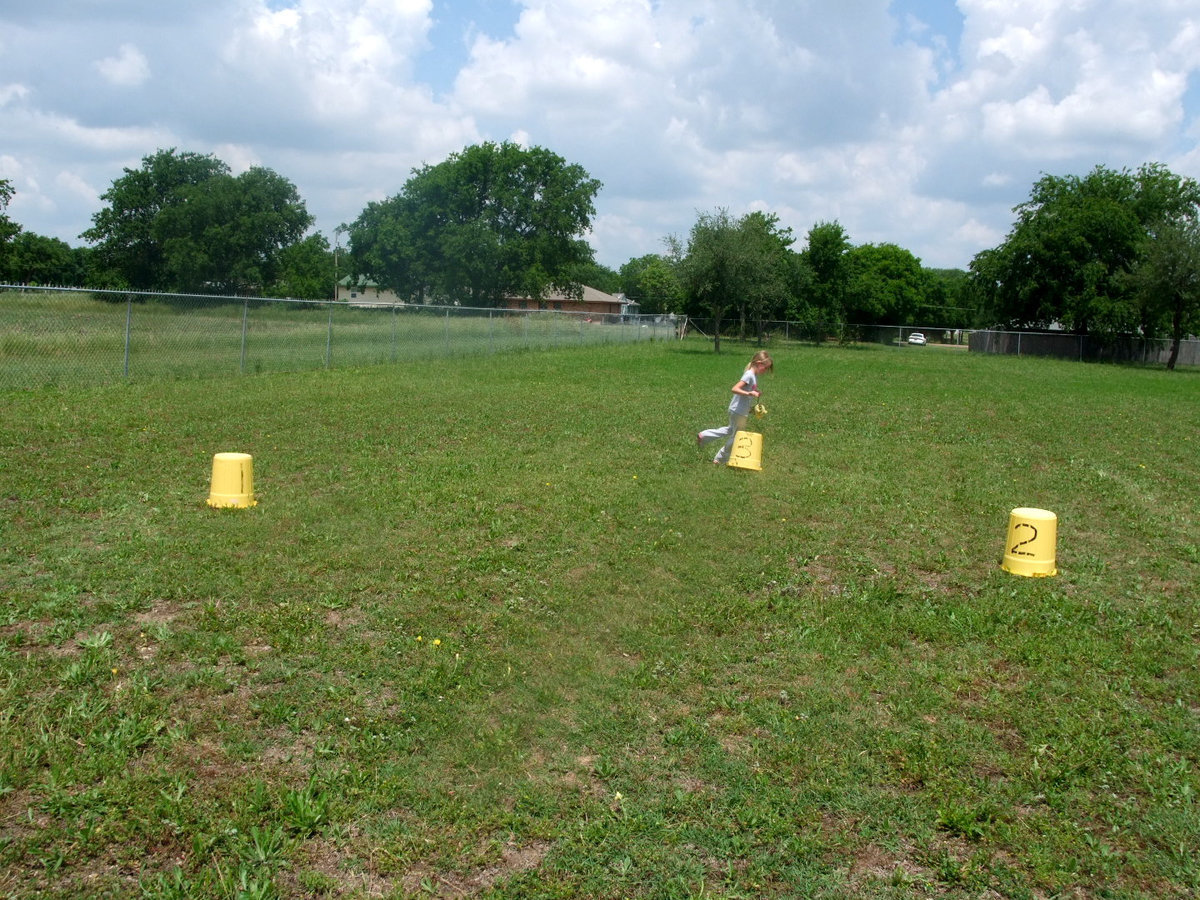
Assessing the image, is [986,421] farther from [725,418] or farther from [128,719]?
[128,719]

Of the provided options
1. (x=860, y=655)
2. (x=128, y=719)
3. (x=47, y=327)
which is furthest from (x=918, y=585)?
(x=47, y=327)

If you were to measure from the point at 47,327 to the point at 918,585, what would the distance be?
14583 millimetres

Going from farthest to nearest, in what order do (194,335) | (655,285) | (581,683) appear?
(655,285)
(194,335)
(581,683)

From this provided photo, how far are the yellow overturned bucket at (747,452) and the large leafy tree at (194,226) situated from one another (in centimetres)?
5745

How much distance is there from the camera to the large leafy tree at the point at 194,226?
61219mm

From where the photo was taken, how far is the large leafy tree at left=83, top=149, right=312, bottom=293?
61.2m

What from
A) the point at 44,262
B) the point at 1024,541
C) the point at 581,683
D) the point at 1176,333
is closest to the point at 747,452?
the point at 1024,541

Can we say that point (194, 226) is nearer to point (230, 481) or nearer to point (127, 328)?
point (127, 328)

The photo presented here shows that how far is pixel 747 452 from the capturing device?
34.7ft

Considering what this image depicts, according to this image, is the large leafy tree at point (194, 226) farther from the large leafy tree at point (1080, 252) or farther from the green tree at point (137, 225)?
the large leafy tree at point (1080, 252)

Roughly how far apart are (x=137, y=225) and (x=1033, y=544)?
69465 millimetres

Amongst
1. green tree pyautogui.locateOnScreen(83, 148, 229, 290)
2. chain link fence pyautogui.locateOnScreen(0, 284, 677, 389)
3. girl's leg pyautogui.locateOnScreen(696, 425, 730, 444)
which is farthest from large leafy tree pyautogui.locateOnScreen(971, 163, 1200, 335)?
green tree pyautogui.locateOnScreen(83, 148, 229, 290)

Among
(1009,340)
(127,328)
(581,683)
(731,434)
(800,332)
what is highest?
(1009,340)

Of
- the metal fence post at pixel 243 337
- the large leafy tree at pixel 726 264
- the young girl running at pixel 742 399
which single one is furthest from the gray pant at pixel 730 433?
the large leafy tree at pixel 726 264
